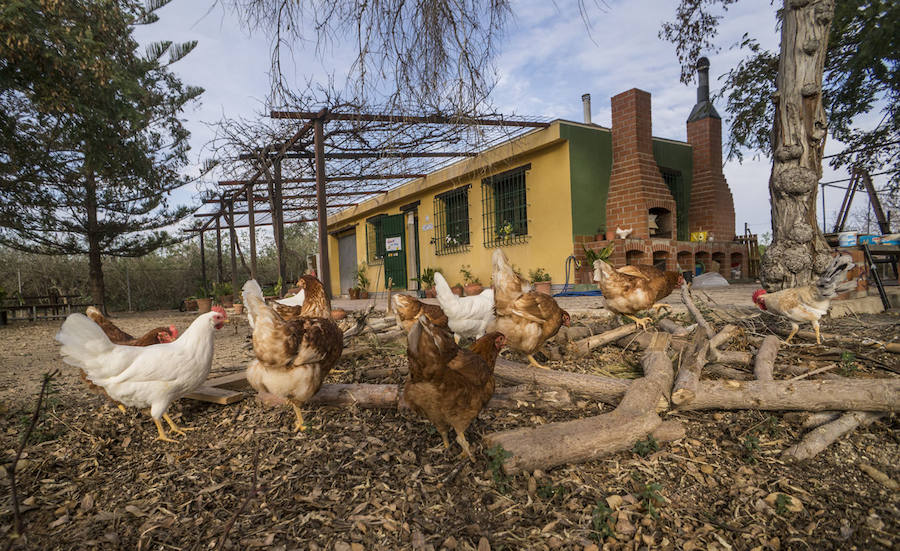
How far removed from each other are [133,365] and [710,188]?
12.3 m

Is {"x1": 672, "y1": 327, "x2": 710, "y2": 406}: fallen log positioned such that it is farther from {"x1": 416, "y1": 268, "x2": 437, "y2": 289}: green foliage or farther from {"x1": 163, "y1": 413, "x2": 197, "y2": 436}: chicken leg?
{"x1": 416, "y1": 268, "x2": 437, "y2": 289}: green foliage

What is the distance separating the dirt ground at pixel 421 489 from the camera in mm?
1641

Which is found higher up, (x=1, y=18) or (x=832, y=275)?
(x=1, y=18)

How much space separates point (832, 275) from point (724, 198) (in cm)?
821

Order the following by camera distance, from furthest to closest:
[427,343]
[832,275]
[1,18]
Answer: [1,18], [832,275], [427,343]

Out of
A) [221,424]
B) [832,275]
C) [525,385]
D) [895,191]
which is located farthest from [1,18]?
[895,191]

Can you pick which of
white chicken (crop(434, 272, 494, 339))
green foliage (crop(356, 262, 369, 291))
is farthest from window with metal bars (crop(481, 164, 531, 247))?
green foliage (crop(356, 262, 369, 291))

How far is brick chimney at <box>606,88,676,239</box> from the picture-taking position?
8781 millimetres

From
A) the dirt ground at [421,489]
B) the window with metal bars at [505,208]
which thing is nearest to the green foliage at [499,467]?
the dirt ground at [421,489]

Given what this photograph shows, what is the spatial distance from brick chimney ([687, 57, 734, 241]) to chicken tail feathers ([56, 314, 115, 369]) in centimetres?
1205

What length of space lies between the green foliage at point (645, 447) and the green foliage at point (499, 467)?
30.8 inches

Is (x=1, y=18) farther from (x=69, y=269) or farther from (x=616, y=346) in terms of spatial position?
(x=69, y=269)

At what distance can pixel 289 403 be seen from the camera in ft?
9.41

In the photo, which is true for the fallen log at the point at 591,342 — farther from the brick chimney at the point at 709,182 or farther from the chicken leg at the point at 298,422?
the brick chimney at the point at 709,182
